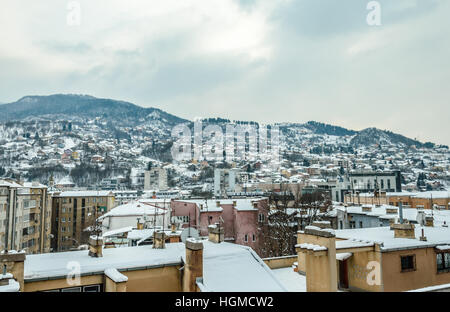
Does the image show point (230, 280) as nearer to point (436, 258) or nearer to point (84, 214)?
point (436, 258)

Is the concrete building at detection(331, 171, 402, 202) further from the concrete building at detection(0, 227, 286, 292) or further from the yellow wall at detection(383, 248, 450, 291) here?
the concrete building at detection(0, 227, 286, 292)

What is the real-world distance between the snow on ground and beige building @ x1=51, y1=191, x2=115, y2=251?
3662cm

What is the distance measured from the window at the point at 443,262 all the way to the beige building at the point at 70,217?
39.8m

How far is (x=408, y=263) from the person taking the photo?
360 inches

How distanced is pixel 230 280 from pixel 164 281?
1.51 m

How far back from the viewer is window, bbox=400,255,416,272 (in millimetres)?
9062

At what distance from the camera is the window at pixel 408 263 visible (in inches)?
357

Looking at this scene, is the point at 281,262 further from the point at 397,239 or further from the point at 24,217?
the point at 24,217

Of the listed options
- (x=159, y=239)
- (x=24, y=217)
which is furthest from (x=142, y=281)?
(x=24, y=217)

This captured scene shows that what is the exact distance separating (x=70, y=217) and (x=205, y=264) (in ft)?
143

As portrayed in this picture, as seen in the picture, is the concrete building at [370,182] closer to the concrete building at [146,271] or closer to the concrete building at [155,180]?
the concrete building at [155,180]
